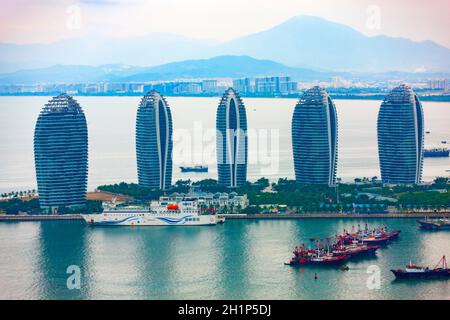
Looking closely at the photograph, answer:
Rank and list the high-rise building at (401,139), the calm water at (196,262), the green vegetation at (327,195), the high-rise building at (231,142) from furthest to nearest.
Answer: the high-rise building at (401,139), the high-rise building at (231,142), the green vegetation at (327,195), the calm water at (196,262)

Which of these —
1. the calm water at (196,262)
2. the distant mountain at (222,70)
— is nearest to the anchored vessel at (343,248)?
the calm water at (196,262)

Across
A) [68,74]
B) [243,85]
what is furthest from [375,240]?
[243,85]

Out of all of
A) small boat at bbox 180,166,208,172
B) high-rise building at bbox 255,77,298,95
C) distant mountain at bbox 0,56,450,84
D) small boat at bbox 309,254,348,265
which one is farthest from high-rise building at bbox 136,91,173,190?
high-rise building at bbox 255,77,298,95

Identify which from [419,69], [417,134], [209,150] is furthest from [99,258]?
[419,69]

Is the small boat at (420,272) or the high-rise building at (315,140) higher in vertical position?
the high-rise building at (315,140)

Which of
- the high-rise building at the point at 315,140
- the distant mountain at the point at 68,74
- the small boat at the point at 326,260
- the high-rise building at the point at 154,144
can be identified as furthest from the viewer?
the distant mountain at the point at 68,74

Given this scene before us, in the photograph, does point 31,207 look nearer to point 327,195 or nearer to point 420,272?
point 327,195

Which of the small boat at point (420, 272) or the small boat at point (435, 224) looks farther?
the small boat at point (435, 224)

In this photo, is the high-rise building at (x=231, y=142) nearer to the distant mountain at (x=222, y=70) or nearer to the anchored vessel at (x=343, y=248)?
the anchored vessel at (x=343, y=248)
